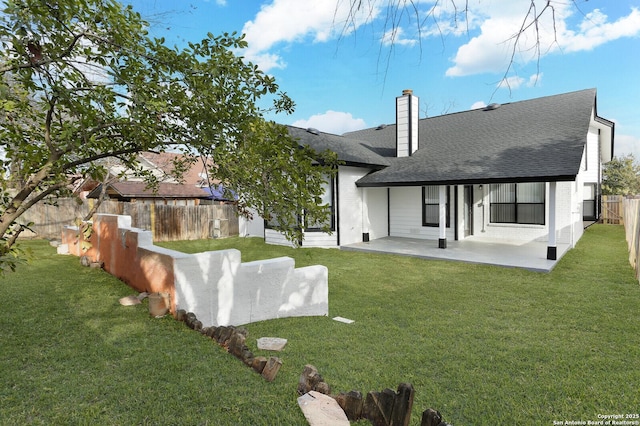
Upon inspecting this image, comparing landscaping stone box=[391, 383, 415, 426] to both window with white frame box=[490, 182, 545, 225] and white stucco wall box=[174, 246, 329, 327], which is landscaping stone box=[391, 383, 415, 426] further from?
window with white frame box=[490, 182, 545, 225]

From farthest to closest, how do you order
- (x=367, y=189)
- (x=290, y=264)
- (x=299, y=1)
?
1. (x=367, y=189)
2. (x=290, y=264)
3. (x=299, y=1)

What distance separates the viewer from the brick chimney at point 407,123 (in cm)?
1436

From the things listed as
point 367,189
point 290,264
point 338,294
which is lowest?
point 338,294

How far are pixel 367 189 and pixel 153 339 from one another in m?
10.9

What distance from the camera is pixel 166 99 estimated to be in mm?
2861

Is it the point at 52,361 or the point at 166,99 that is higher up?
the point at 166,99

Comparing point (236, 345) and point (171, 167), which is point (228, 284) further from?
point (171, 167)

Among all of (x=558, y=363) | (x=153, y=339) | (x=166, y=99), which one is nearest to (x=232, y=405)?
(x=153, y=339)

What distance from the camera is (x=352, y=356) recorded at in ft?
13.3

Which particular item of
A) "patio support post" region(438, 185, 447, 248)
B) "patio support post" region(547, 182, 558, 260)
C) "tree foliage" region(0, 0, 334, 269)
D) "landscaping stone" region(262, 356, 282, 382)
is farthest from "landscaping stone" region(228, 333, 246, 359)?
"patio support post" region(438, 185, 447, 248)

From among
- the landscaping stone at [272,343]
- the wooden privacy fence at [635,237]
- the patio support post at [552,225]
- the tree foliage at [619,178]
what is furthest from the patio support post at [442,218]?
the tree foliage at [619,178]

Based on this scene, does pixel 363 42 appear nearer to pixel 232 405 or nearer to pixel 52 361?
pixel 232 405

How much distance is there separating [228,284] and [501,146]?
1119cm

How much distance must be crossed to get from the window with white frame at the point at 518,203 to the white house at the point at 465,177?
3cm
